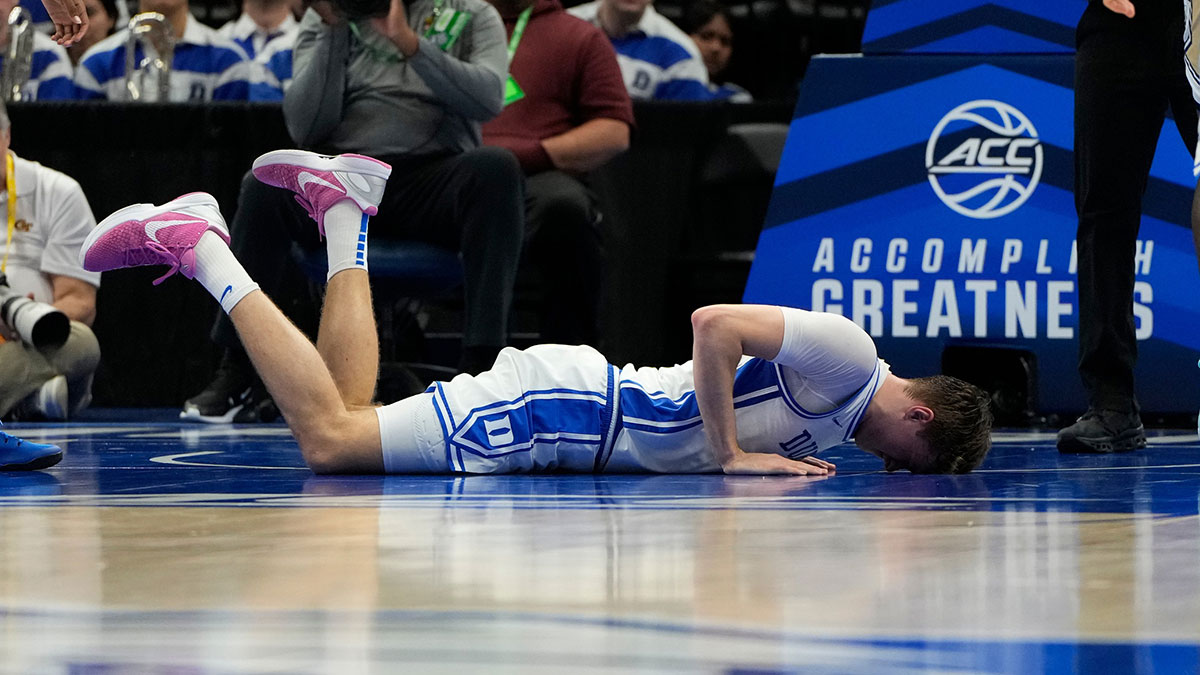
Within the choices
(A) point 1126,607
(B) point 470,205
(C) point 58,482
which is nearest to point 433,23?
(B) point 470,205

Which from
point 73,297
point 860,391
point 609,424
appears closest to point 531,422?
point 609,424

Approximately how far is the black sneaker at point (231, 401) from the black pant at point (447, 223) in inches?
6.2

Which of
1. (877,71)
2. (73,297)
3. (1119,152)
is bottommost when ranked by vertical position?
(73,297)

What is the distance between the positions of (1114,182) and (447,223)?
2.07m

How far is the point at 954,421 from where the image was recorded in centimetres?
331

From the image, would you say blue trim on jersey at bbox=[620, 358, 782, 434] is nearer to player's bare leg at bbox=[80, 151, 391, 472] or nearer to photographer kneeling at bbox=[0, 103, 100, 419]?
player's bare leg at bbox=[80, 151, 391, 472]

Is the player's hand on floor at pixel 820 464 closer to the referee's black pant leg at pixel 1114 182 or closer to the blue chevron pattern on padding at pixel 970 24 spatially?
the referee's black pant leg at pixel 1114 182

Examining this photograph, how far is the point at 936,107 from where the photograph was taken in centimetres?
507

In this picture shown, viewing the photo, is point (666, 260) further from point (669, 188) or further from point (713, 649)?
point (713, 649)

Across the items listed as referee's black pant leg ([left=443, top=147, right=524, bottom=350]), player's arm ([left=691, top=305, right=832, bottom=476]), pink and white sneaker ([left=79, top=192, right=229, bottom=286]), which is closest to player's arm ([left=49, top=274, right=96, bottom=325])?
referee's black pant leg ([left=443, top=147, right=524, bottom=350])

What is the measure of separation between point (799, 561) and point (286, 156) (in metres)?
2.09

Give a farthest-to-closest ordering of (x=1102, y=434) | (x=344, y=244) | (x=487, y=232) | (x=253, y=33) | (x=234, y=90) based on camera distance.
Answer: (x=253, y=33), (x=234, y=90), (x=487, y=232), (x=1102, y=434), (x=344, y=244)

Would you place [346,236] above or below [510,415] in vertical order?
above

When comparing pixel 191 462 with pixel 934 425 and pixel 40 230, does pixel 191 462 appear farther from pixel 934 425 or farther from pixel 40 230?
pixel 40 230
